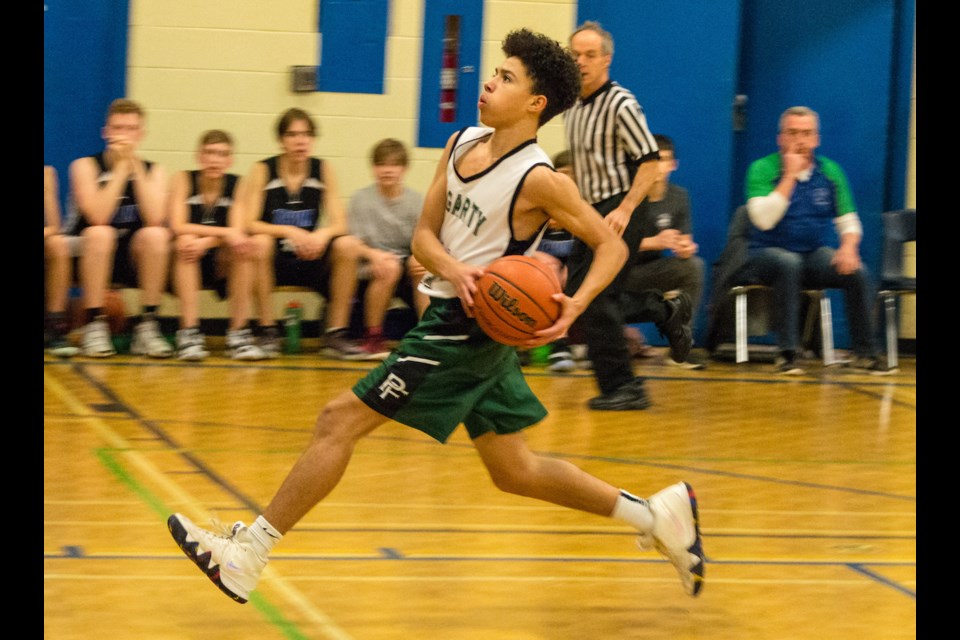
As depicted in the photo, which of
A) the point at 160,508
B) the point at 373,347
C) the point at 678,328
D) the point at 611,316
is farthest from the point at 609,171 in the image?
the point at 160,508

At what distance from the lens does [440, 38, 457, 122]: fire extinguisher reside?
942cm

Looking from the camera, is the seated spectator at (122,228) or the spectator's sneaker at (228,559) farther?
the seated spectator at (122,228)

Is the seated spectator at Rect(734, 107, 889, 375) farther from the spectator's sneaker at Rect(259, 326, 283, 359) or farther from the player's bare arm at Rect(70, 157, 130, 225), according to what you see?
the player's bare arm at Rect(70, 157, 130, 225)

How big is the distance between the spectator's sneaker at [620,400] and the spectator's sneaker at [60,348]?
2.91 meters

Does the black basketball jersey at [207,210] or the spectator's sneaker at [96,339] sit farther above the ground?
the black basketball jersey at [207,210]

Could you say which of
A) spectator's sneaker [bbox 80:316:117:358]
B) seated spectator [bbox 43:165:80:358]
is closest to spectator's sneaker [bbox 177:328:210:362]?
spectator's sneaker [bbox 80:316:117:358]

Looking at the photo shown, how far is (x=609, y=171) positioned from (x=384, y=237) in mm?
2201

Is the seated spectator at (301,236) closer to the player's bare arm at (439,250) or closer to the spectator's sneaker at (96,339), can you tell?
the spectator's sneaker at (96,339)

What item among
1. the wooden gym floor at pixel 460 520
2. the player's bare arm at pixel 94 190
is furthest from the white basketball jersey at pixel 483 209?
the player's bare arm at pixel 94 190

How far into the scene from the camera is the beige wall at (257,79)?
9117mm

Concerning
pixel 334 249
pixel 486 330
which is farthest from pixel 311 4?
pixel 486 330

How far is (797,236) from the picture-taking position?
897 centimetres

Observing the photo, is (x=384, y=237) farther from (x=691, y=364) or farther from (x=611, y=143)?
(x=611, y=143)

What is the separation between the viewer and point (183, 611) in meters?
3.86
